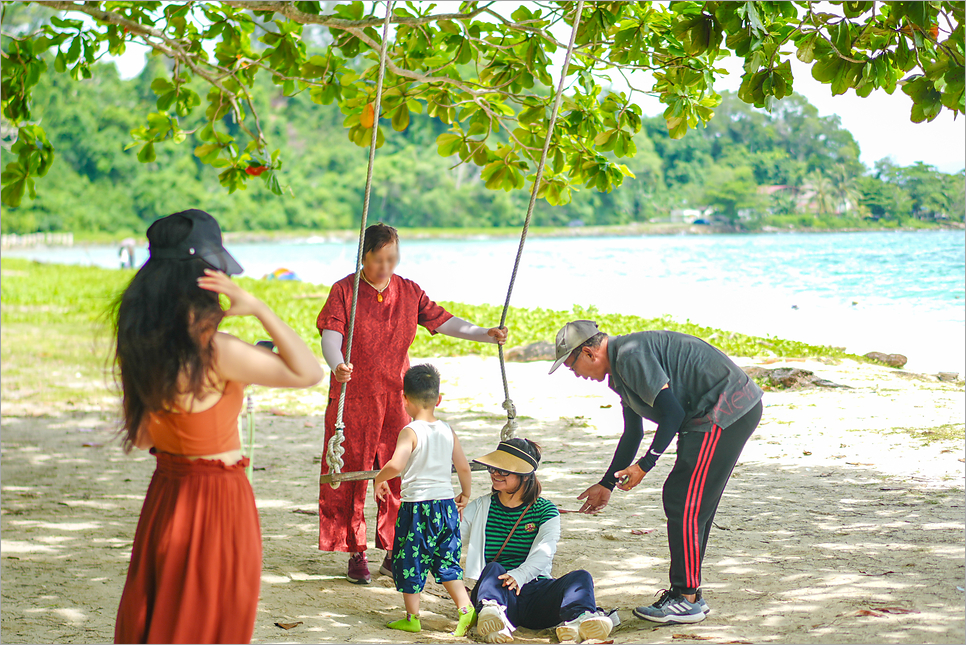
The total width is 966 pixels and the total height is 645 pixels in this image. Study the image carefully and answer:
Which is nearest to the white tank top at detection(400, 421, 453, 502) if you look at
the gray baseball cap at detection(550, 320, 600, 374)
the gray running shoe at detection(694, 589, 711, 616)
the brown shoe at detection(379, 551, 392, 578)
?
the gray baseball cap at detection(550, 320, 600, 374)

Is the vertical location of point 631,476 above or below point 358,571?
above

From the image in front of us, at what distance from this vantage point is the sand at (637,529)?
133 inches

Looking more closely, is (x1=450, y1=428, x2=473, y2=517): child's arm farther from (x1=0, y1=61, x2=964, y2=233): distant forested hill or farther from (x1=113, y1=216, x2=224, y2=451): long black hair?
(x1=0, y1=61, x2=964, y2=233): distant forested hill

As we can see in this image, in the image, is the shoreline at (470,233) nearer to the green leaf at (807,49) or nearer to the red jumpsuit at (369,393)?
the green leaf at (807,49)

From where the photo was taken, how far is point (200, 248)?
6.98ft

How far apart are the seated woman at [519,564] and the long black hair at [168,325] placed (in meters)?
1.56

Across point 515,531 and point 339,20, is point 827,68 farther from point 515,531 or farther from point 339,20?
point 339,20

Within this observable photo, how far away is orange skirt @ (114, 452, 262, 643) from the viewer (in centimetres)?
218

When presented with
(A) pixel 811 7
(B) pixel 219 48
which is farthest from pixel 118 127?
(A) pixel 811 7

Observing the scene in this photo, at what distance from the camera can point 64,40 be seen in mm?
5609

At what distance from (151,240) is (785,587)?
286 cm

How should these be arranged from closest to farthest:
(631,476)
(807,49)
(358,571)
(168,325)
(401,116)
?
1. (168,325)
2. (631,476)
3. (807,49)
4. (358,571)
5. (401,116)

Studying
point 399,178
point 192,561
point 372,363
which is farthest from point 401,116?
point 399,178

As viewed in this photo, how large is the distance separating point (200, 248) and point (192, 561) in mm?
763
